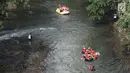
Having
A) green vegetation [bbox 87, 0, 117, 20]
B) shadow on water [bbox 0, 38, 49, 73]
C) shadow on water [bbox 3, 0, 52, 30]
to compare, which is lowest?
shadow on water [bbox 0, 38, 49, 73]

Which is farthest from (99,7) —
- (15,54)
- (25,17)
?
(15,54)

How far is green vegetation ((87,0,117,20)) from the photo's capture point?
3675 centimetres

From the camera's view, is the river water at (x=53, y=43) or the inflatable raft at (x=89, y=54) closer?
the river water at (x=53, y=43)

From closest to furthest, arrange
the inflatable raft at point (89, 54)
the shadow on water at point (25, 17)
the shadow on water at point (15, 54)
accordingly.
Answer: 1. the shadow on water at point (15, 54)
2. the inflatable raft at point (89, 54)
3. the shadow on water at point (25, 17)

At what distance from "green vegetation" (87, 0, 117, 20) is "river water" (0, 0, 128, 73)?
1.73 metres

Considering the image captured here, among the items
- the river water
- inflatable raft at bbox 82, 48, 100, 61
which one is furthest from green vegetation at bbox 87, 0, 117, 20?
inflatable raft at bbox 82, 48, 100, 61

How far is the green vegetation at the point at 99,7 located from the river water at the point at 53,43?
1.73 m

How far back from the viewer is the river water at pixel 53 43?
28359 mm

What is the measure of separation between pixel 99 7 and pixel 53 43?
8.75m

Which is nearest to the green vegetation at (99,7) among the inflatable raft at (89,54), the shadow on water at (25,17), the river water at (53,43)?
the river water at (53,43)

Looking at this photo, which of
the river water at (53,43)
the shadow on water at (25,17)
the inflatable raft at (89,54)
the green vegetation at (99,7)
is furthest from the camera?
the shadow on water at (25,17)

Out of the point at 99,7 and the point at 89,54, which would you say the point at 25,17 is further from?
the point at 89,54

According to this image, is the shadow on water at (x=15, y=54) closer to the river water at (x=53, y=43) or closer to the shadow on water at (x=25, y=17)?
the river water at (x=53, y=43)

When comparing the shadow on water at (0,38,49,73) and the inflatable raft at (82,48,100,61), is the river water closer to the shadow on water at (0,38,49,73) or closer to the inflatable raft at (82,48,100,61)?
the shadow on water at (0,38,49,73)
